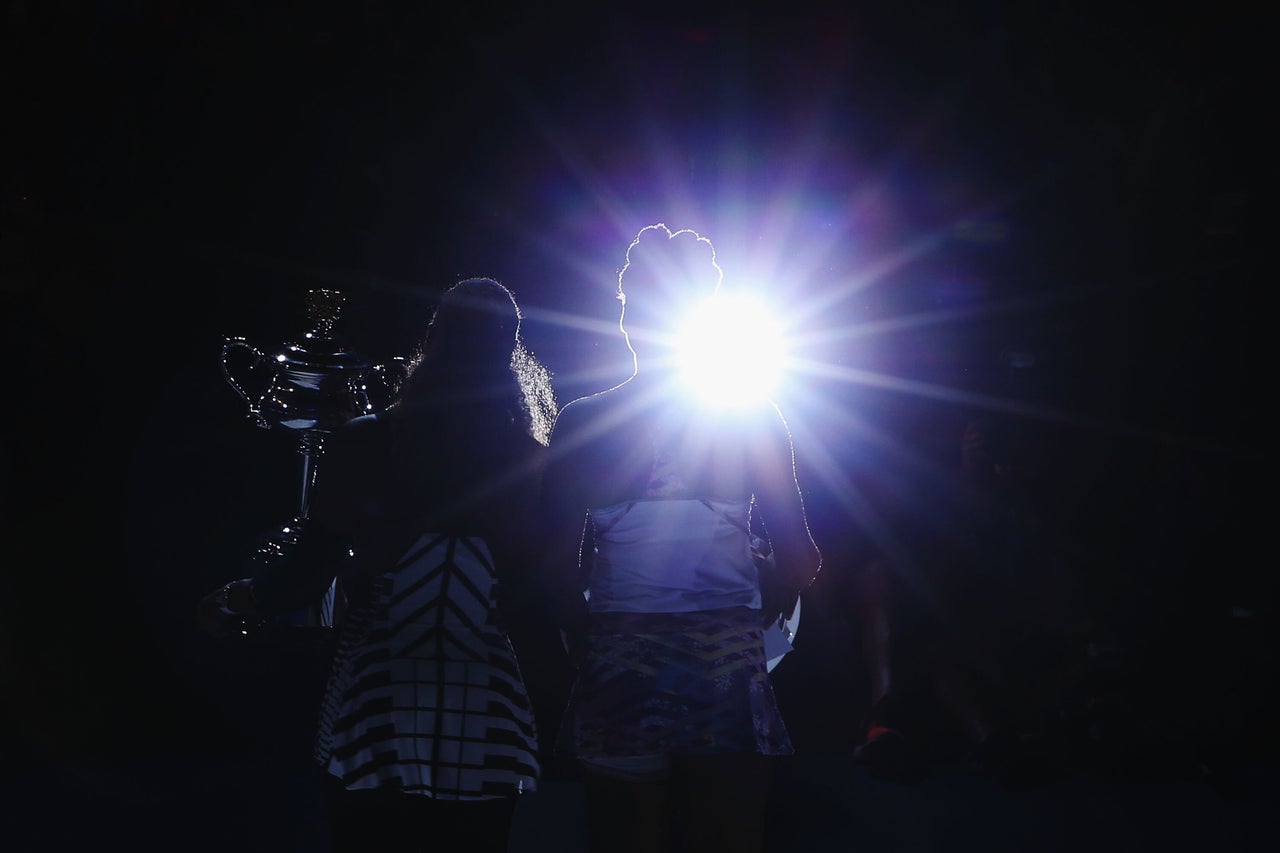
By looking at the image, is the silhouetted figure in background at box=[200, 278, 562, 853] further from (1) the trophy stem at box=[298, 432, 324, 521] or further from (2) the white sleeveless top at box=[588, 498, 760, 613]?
(1) the trophy stem at box=[298, 432, 324, 521]

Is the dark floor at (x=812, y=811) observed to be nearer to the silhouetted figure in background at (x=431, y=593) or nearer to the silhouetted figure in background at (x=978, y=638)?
the silhouetted figure in background at (x=978, y=638)

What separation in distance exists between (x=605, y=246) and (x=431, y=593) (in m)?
3.55

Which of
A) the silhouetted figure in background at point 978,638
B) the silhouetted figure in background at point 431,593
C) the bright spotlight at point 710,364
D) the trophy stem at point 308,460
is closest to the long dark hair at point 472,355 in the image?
the silhouetted figure in background at point 431,593

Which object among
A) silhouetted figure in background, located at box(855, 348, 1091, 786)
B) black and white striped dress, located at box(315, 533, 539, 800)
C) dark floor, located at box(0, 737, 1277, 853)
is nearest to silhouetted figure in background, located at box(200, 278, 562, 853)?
black and white striped dress, located at box(315, 533, 539, 800)

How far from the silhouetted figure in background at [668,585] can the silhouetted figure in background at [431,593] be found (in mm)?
94

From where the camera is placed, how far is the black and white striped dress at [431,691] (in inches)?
56.0

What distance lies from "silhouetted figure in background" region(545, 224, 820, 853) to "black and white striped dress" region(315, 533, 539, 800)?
0.12 metres

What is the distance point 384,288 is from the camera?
14.2 ft

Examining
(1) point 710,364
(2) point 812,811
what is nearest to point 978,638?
(2) point 812,811

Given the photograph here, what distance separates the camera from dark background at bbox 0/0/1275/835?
394 centimetres

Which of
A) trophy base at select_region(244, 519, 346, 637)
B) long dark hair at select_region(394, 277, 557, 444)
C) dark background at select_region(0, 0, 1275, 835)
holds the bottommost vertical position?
trophy base at select_region(244, 519, 346, 637)

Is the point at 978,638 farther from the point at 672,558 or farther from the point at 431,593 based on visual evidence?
the point at 431,593

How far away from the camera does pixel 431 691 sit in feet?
4.70

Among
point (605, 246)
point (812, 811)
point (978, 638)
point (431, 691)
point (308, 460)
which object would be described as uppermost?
point (605, 246)
